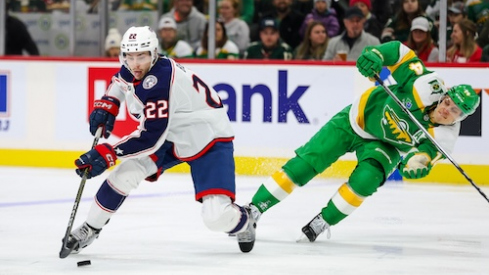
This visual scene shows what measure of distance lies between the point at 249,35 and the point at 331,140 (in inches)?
128

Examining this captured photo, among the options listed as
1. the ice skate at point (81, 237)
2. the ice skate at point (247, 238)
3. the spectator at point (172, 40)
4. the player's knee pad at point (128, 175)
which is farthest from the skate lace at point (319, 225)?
the spectator at point (172, 40)

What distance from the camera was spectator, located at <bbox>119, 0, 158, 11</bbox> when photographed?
27.3ft

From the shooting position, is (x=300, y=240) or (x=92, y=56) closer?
(x=300, y=240)

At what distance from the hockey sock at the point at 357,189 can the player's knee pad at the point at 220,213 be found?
659mm

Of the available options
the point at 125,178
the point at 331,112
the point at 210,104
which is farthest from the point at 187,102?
the point at 331,112

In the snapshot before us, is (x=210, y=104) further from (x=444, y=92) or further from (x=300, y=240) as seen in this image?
(x=444, y=92)

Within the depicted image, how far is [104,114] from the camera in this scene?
14.7ft

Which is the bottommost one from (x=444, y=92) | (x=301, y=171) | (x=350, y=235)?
(x=350, y=235)

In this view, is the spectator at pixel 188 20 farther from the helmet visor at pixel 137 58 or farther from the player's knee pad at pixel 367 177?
the helmet visor at pixel 137 58

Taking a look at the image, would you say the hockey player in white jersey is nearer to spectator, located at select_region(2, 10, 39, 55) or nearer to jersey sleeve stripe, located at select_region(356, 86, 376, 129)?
jersey sleeve stripe, located at select_region(356, 86, 376, 129)

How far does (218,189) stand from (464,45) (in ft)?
12.0

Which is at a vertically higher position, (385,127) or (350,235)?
(385,127)

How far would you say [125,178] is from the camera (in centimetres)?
428

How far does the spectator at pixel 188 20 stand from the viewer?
322 inches
